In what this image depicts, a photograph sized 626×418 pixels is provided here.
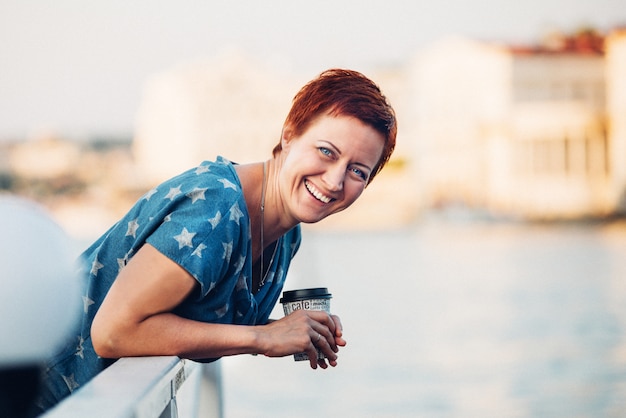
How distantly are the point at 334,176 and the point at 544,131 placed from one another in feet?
125

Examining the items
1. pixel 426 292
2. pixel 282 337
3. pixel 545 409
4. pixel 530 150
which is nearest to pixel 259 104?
pixel 530 150

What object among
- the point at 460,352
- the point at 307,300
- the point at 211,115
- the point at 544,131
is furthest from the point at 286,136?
the point at 211,115

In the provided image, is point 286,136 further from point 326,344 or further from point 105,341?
point 105,341

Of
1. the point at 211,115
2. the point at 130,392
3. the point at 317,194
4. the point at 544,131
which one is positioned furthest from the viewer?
the point at 211,115

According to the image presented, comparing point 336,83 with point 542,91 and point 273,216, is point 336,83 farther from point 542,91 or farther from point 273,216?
point 542,91

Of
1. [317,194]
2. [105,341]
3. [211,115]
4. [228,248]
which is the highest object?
[211,115]

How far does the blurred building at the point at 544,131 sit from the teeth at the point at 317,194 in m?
35.1

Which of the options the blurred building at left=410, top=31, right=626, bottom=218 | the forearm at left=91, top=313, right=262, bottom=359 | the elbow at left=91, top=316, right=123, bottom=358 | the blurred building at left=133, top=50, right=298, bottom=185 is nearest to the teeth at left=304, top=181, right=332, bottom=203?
the forearm at left=91, top=313, right=262, bottom=359

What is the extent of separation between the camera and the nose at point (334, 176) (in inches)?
49.0

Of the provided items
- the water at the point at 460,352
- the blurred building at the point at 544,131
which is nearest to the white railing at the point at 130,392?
the water at the point at 460,352

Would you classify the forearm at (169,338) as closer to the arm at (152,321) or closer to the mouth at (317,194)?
the arm at (152,321)

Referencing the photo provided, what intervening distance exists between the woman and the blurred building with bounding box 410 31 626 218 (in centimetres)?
3508

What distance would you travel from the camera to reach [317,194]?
49.8 inches

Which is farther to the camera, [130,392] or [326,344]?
[326,344]
